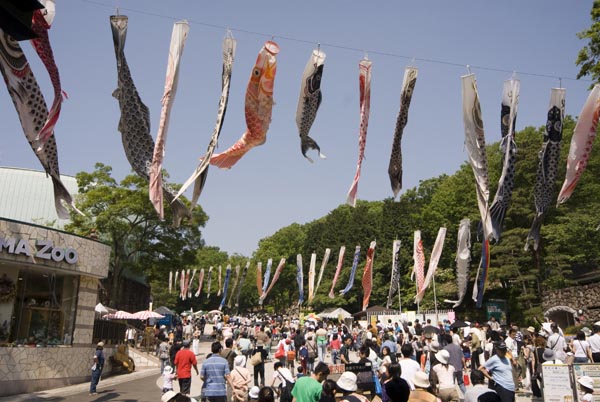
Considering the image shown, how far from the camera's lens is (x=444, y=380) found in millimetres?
8078

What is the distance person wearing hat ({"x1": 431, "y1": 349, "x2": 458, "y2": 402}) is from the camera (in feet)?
26.2

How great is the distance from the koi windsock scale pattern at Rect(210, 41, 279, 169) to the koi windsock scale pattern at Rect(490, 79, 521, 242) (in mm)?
5451

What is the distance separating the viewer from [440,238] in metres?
23.0

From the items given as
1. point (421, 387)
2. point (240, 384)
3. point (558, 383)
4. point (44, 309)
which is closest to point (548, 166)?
point (558, 383)

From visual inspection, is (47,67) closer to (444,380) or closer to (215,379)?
(215,379)

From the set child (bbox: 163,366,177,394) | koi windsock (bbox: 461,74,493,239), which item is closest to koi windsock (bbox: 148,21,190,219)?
child (bbox: 163,366,177,394)

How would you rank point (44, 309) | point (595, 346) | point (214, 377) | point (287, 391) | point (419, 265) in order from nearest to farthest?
point (214, 377)
point (287, 391)
point (595, 346)
point (44, 309)
point (419, 265)

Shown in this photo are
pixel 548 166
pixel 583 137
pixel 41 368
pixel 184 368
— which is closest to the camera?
pixel 184 368

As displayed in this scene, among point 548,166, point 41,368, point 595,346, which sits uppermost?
point 548,166

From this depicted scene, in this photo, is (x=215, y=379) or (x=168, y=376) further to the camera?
(x=168, y=376)

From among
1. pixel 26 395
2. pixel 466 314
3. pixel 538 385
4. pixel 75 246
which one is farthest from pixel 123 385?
pixel 466 314

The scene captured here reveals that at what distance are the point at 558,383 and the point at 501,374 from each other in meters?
2.40

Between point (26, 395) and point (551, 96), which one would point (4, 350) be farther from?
point (551, 96)

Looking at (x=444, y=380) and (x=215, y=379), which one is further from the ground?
(x=444, y=380)
